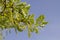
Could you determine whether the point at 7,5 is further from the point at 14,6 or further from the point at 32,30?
the point at 32,30

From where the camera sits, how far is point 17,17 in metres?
1.43

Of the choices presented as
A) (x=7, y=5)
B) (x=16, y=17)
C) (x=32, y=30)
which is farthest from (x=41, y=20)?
(x=7, y=5)

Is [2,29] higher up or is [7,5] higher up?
[7,5]

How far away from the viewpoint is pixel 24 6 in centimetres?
145

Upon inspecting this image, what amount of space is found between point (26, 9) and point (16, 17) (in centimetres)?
13

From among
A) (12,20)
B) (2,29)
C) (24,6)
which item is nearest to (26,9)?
(24,6)

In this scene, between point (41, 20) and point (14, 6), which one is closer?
point (14, 6)

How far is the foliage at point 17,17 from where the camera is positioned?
4.52ft

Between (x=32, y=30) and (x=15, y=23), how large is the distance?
199mm

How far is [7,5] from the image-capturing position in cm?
138

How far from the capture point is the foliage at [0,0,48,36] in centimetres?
138

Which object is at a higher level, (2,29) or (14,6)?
(14,6)

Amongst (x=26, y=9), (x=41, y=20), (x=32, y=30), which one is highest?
(x=26, y=9)

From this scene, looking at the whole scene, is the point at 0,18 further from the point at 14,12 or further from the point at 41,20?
the point at 41,20
